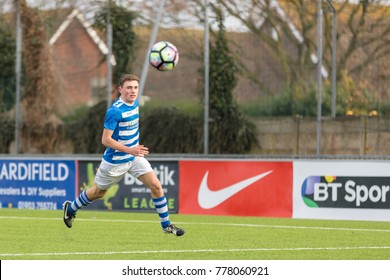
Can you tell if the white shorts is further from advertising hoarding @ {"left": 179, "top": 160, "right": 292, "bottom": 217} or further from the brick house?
the brick house

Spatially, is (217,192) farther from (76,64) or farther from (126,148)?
(76,64)

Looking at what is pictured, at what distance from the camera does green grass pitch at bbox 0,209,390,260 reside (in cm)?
1105

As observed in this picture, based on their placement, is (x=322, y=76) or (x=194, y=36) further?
(x=194, y=36)

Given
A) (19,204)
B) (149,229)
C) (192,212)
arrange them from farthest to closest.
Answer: (19,204) < (192,212) < (149,229)

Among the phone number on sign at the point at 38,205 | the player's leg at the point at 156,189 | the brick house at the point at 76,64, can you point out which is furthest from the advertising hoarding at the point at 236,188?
the player's leg at the point at 156,189

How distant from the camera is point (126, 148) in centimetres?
A: 1264

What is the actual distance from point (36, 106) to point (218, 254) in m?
12.9

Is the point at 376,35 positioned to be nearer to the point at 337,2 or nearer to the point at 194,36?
the point at 337,2

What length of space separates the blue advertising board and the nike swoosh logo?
271 centimetres

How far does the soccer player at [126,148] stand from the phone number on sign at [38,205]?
22.3ft

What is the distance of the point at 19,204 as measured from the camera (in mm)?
20297

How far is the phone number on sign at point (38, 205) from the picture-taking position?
2000cm

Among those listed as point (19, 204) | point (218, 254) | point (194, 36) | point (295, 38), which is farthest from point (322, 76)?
point (218, 254)

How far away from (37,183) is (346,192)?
624 centimetres
